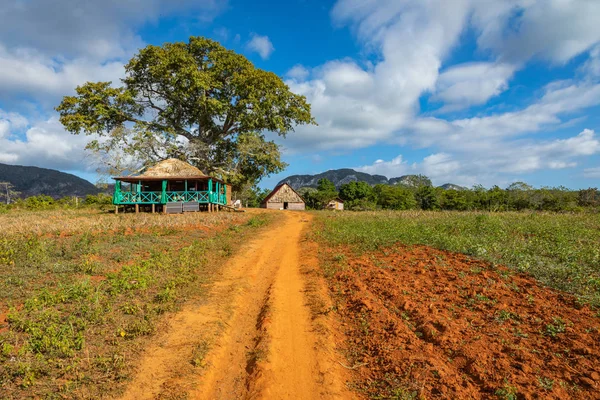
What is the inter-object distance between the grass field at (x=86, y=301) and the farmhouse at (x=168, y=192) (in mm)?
13675

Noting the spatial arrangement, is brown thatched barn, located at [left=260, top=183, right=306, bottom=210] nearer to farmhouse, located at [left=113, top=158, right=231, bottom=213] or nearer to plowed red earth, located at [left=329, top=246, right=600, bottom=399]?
farmhouse, located at [left=113, top=158, right=231, bottom=213]

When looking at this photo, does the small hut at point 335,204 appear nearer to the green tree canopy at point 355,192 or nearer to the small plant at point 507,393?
the green tree canopy at point 355,192

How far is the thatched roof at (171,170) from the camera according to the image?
1062 inches

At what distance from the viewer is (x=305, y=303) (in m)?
6.78

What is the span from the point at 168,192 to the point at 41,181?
13184cm

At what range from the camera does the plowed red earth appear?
3826mm

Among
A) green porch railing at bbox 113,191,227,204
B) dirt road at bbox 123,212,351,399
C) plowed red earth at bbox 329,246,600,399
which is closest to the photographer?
plowed red earth at bbox 329,246,600,399

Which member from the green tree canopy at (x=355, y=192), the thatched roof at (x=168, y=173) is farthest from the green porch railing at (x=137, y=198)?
the green tree canopy at (x=355, y=192)

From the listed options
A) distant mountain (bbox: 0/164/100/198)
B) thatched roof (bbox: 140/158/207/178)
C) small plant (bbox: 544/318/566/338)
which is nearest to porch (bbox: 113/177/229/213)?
thatched roof (bbox: 140/158/207/178)

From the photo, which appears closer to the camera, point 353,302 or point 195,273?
point 353,302

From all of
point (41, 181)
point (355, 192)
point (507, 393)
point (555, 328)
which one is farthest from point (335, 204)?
point (41, 181)

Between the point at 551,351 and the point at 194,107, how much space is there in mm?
33139

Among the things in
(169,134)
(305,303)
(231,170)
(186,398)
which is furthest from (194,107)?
(186,398)

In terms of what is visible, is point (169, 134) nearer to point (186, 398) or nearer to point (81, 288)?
point (81, 288)
